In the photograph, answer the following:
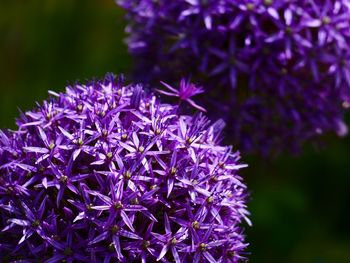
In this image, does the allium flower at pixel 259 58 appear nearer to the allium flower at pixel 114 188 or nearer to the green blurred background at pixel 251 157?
the allium flower at pixel 114 188

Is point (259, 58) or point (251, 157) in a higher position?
point (259, 58)

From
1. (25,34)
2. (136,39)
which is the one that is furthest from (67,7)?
(136,39)

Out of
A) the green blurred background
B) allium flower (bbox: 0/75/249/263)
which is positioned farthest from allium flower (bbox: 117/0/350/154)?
the green blurred background

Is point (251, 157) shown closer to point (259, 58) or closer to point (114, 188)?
point (259, 58)

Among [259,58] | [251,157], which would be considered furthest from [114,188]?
[251,157]

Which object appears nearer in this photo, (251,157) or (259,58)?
(259,58)
